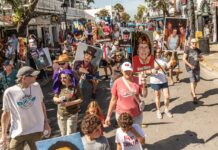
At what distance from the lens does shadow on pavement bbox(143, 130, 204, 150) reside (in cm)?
782

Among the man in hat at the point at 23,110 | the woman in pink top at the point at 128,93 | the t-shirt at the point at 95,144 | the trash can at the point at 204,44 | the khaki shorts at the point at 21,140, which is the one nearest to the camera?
the t-shirt at the point at 95,144

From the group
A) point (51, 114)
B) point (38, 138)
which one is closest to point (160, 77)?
point (51, 114)

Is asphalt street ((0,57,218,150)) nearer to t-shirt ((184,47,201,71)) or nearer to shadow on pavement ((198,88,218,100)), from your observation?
shadow on pavement ((198,88,218,100))

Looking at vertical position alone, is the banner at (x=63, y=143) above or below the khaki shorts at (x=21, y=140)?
above

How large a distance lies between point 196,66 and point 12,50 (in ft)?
29.9

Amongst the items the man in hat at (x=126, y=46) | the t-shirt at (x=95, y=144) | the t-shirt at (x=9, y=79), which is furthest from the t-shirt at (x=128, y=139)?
the man in hat at (x=126, y=46)

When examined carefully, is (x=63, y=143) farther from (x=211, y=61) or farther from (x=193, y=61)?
(x=211, y=61)

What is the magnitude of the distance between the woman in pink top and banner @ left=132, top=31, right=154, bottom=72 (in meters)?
1.20

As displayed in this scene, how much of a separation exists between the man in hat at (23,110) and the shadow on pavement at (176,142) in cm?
285

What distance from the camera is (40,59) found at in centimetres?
1591

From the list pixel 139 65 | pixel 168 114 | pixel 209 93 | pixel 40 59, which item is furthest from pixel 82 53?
pixel 40 59

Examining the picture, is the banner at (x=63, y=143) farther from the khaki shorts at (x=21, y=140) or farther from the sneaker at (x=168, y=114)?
the sneaker at (x=168, y=114)

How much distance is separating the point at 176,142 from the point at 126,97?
1912 mm

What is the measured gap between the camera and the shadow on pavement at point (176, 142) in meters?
7.82
